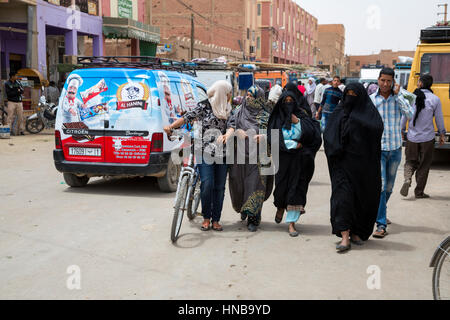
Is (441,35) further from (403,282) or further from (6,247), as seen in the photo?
(6,247)

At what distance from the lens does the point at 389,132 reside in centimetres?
599

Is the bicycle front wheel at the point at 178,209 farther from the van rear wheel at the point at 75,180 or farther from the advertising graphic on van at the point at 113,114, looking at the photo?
the van rear wheel at the point at 75,180

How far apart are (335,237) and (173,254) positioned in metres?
1.89

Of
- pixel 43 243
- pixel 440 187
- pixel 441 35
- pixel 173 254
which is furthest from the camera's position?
pixel 441 35

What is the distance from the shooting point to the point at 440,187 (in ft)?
29.9

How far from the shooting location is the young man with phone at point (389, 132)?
596cm

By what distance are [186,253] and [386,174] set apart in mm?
2510

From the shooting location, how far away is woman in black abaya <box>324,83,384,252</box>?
17.6ft

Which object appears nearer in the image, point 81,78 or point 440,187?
point 81,78

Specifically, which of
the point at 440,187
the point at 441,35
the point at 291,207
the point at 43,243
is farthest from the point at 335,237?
the point at 441,35

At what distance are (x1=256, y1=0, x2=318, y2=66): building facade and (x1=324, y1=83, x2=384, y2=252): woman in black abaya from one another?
174 ft

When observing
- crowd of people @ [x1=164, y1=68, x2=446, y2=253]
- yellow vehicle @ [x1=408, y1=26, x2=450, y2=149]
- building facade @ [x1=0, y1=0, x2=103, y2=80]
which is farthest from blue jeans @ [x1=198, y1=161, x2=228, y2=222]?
building facade @ [x1=0, y1=0, x2=103, y2=80]

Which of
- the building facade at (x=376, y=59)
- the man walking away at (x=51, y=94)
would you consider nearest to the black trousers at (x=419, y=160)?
the man walking away at (x=51, y=94)

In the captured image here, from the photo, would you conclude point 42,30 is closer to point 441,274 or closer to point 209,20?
point 441,274
